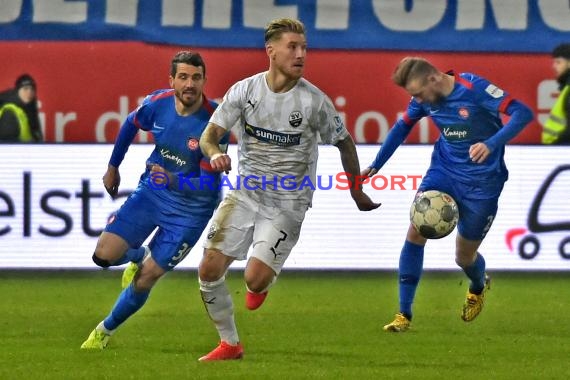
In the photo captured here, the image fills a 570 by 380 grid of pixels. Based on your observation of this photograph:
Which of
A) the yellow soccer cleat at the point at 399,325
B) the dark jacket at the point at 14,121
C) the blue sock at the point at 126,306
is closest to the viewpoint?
the blue sock at the point at 126,306

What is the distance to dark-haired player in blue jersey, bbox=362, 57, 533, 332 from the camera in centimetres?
964

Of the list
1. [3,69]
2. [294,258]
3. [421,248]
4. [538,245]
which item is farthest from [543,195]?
[3,69]

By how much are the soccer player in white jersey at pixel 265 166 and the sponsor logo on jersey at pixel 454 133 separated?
1441 mm

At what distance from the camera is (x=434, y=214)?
32.0 feet

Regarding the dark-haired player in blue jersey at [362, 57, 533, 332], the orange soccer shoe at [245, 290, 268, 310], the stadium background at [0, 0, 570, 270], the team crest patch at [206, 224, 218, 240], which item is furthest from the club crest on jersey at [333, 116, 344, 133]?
the stadium background at [0, 0, 570, 270]

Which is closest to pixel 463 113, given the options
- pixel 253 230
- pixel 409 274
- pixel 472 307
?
pixel 409 274

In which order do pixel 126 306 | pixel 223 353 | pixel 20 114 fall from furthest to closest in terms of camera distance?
pixel 20 114
pixel 126 306
pixel 223 353

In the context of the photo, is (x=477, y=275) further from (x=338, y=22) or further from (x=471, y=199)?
(x=338, y=22)

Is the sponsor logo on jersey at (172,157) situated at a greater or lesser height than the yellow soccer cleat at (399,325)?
greater

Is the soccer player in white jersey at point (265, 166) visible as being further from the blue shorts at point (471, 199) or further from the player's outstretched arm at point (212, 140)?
the blue shorts at point (471, 199)

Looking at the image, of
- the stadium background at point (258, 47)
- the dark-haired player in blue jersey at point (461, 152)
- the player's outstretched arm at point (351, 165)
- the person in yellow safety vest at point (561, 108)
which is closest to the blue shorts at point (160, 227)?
the player's outstretched arm at point (351, 165)

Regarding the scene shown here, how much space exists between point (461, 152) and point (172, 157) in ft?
6.33

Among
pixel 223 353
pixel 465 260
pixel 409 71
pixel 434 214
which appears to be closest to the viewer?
pixel 223 353

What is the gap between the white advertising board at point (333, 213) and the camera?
1361 centimetres
